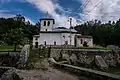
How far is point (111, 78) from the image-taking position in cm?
1075

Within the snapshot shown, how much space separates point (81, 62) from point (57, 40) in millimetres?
20986

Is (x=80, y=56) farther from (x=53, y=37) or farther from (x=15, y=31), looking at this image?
(x=53, y=37)

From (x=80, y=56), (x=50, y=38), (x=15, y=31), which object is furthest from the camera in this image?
(x=50, y=38)

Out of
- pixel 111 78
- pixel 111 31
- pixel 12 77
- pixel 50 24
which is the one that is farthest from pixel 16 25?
pixel 111 78

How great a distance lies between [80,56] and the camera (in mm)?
32844

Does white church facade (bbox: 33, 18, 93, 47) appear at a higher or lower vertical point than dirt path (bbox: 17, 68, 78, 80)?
higher

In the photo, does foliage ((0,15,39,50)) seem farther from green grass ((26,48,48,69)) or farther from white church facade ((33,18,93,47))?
green grass ((26,48,48,69))

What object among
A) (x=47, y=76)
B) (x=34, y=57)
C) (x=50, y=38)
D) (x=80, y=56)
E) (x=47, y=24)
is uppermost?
(x=47, y=24)

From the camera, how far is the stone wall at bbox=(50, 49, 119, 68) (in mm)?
29972

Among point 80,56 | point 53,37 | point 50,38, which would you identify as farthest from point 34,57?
point 53,37

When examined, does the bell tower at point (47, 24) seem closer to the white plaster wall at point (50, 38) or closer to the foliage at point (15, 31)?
the white plaster wall at point (50, 38)

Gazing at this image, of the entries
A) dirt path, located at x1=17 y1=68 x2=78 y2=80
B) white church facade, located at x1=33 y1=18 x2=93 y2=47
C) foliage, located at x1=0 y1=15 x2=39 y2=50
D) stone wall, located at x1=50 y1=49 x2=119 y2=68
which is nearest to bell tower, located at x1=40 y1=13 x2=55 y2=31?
white church facade, located at x1=33 y1=18 x2=93 y2=47

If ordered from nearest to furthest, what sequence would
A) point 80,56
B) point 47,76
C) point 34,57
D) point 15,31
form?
point 47,76 < point 34,57 < point 80,56 < point 15,31

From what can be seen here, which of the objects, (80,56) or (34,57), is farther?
(80,56)
